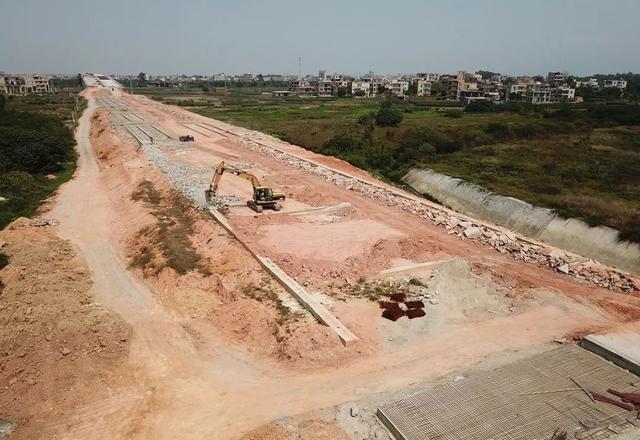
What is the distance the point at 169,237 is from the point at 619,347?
1580cm

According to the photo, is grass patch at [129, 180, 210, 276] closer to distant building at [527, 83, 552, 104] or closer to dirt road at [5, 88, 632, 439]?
dirt road at [5, 88, 632, 439]

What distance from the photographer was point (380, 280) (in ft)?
50.3

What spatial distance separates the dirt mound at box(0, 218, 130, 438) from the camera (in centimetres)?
1017

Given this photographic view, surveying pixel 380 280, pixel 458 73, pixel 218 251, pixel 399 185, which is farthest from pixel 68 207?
pixel 458 73

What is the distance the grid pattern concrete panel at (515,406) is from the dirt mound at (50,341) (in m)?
6.95

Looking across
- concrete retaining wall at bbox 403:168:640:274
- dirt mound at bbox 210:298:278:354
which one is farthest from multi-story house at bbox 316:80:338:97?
dirt mound at bbox 210:298:278:354

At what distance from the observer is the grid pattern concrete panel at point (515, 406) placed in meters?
8.83

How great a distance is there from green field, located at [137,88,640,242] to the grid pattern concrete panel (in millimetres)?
13146

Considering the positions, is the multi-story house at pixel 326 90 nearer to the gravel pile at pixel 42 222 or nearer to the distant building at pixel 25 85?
the distant building at pixel 25 85

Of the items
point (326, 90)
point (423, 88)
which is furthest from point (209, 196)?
point (326, 90)

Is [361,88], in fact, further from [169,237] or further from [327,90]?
[169,237]

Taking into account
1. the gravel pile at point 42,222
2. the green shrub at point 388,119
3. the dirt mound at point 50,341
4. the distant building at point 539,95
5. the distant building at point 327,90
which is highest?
the distant building at point 327,90

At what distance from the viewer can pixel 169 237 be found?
19125 millimetres

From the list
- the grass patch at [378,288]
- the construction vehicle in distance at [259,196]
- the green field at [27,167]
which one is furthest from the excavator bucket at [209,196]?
the grass patch at [378,288]
